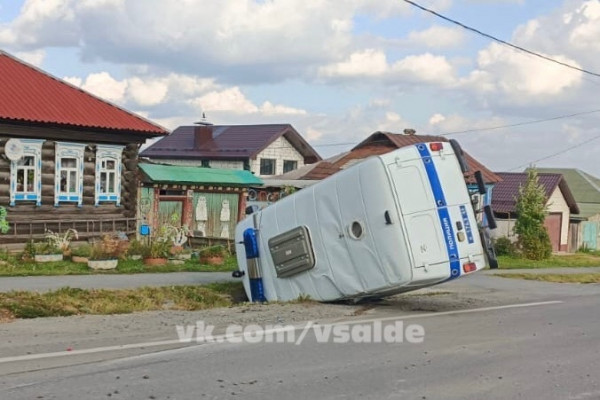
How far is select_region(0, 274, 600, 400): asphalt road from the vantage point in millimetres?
6859

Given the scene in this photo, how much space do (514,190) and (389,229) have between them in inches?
1331

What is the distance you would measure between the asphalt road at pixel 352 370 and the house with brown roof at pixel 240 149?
3265 cm

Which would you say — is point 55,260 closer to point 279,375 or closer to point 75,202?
point 75,202

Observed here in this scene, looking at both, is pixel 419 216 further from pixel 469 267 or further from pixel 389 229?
pixel 469 267

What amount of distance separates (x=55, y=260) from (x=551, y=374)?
13508mm

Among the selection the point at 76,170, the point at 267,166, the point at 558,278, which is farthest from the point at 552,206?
the point at 76,170

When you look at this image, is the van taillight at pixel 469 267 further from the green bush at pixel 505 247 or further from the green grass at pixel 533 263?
the green bush at pixel 505 247

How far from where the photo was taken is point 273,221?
13.6 m

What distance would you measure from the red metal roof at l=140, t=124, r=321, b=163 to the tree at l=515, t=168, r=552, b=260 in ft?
51.4

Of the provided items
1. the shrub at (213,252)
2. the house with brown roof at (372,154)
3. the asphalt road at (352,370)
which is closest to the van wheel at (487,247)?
the asphalt road at (352,370)

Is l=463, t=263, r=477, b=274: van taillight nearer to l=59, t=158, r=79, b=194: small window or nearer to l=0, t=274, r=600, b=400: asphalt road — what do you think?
l=0, t=274, r=600, b=400: asphalt road

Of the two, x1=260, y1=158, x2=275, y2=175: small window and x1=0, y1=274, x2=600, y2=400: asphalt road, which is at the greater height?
x1=260, y1=158, x2=275, y2=175: small window

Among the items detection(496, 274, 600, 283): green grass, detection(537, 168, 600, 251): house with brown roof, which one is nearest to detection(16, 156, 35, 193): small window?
detection(496, 274, 600, 283): green grass

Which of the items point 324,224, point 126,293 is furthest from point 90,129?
point 324,224
